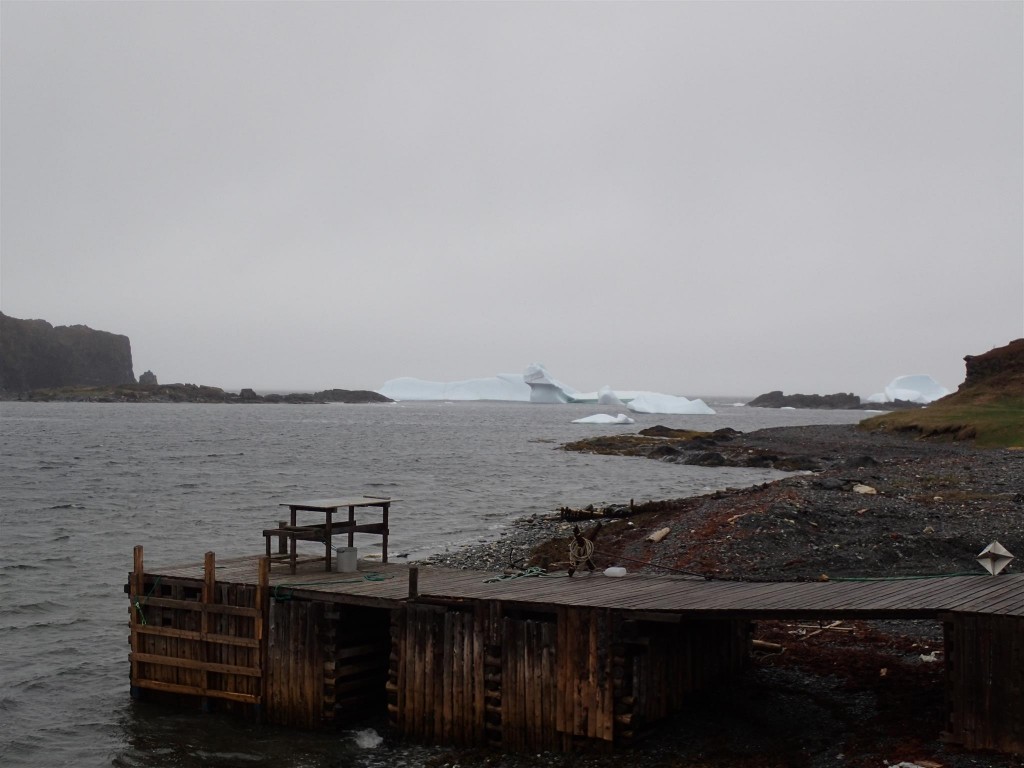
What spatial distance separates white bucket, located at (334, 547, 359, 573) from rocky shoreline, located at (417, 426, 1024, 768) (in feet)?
17.0

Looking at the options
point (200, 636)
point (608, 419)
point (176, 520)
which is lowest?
point (176, 520)

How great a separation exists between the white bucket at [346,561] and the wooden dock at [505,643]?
14.3 inches

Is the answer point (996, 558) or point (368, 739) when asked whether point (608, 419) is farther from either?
point (996, 558)

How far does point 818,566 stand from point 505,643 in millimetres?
10969

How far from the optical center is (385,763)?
45.9 ft

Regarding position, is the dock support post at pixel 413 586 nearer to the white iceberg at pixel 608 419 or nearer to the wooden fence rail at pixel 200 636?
the wooden fence rail at pixel 200 636

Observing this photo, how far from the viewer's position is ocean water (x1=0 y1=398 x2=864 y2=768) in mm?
15789

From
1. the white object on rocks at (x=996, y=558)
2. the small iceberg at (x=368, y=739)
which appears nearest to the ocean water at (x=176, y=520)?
the small iceberg at (x=368, y=739)

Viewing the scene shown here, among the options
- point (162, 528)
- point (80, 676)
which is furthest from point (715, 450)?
point (80, 676)

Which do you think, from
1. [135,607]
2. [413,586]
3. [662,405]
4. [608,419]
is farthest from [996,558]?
[662,405]

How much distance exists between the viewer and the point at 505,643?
45.7 feet

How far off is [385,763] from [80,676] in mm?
9101

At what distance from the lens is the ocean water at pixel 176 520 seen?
15.8 metres

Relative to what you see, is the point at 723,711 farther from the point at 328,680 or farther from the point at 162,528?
the point at 162,528
